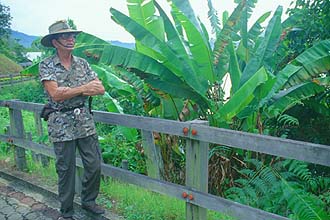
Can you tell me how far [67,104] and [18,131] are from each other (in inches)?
81.2

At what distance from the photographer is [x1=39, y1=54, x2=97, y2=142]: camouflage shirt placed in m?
3.38

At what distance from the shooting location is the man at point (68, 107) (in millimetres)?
3336

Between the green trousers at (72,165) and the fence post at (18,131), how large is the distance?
72.0 inches

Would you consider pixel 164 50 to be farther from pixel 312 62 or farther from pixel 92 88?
pixel 312 62

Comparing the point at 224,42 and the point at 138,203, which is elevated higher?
the point at 224,42

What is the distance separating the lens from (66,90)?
326cm

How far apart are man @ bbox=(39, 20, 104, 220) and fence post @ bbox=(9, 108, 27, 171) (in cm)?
182

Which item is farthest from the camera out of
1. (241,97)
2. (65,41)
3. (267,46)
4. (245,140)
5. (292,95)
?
(267,46)

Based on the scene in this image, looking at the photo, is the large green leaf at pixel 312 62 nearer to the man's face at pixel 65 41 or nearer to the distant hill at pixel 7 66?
the man's face at pixel 65 41

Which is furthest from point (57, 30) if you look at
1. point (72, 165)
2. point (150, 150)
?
point (150, 150)

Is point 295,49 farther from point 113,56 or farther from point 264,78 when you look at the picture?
point 113,56

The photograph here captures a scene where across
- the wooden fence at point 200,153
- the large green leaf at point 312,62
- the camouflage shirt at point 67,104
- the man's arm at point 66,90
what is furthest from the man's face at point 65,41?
the large green leaf at point 312,62

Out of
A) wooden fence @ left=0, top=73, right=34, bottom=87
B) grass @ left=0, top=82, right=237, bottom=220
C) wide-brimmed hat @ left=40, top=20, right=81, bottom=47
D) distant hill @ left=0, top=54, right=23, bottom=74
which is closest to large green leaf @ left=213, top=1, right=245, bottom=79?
grass @ left=0, top=82, right=237, bottom=220

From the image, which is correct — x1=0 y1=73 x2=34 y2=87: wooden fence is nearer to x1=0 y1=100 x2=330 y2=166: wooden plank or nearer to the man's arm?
the man's arm
